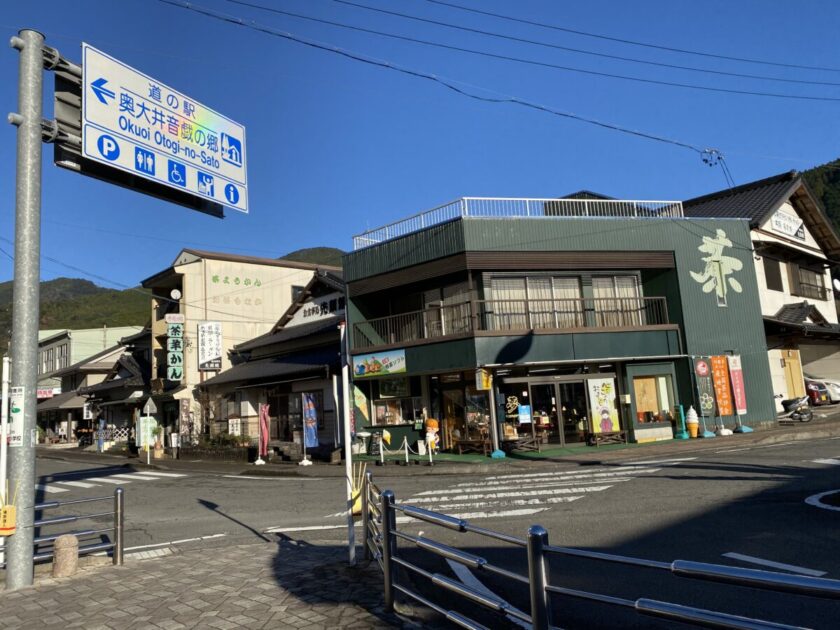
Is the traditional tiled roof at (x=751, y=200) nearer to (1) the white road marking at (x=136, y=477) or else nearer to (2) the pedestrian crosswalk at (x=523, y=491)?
(2) the pedestrian crosswalk at (x=523, y=491)

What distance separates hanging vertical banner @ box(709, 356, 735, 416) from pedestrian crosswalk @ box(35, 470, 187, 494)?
18.4 meters

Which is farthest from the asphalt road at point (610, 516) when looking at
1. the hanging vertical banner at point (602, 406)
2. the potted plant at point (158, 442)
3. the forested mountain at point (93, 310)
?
the forested mountain at point (93, 310)

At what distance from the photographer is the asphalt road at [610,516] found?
5.58 metres

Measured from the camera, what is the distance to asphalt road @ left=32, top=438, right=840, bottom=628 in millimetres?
5578

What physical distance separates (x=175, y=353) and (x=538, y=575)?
34.0 m

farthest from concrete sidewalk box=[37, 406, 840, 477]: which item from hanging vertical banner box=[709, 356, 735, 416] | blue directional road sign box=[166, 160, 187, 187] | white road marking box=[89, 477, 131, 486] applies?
blue directional road sign box=[166, 160, 187, 187]

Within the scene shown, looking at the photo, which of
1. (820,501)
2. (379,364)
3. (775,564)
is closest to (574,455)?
(379,364)

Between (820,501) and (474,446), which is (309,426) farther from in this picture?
(820,501)

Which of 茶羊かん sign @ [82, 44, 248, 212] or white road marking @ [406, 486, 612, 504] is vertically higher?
茶羊かん sign @ [82, 44, 248, 212]

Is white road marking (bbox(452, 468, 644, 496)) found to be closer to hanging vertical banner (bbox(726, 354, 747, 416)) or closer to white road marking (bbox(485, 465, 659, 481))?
white road marking (bbox(485, 465, 659, 481))

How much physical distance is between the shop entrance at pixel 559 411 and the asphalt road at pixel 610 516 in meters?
3.95

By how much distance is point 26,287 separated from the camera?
22.6 ft

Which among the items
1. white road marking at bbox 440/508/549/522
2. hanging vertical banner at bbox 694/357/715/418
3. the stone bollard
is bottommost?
white road marking at bbox 440/508/549/522

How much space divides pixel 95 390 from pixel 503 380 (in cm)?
3325
